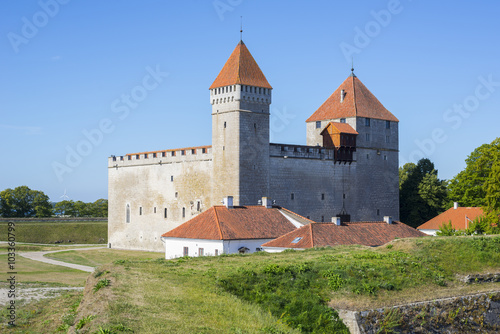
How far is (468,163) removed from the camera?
55.0m

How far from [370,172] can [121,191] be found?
24.0m

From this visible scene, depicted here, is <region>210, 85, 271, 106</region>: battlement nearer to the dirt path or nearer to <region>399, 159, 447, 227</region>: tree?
the dirt path

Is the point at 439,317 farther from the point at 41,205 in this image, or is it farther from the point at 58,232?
the point at 41,205

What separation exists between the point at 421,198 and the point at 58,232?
4004cm

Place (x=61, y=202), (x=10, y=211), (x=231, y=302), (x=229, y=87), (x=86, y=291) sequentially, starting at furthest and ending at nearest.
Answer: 1. (x=61, y=202)
2. (x=10, y=211)
3. (x=229, y=87)
4. (x=86, y=291)
5. (x=231, y=302)

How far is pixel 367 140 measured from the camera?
57969mm

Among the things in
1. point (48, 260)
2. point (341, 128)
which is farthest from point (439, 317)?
point (48, 260)

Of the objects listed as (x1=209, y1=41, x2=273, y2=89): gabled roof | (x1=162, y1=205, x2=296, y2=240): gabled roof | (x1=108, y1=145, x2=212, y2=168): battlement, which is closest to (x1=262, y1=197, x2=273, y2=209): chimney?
(x1=162, y1=205, x2=296, y2=240): gabled roof

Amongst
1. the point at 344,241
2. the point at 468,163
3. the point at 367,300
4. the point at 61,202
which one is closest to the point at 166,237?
the point at 344,241

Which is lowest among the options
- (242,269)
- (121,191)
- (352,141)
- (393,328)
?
(393,328)

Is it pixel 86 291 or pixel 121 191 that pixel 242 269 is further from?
pixel 121 191

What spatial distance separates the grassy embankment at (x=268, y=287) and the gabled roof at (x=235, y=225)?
1004 centimetres

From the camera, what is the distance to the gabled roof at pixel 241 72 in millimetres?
47906

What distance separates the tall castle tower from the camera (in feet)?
188
